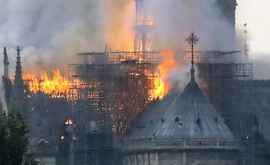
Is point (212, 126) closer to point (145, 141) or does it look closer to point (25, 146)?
point (145, 141)

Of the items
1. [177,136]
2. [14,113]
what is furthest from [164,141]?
[14,113]

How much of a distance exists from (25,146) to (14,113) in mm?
2241

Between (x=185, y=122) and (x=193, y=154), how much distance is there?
273 cm

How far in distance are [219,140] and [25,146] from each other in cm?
7206

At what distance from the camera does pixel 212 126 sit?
19925 centimetres

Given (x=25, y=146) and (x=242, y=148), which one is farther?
(x=242, y=148)

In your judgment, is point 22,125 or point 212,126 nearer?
point 22,125

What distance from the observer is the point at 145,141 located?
19950 cm

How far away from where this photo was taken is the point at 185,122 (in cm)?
19962

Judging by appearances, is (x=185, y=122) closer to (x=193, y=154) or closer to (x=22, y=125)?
(x=193, y=154)

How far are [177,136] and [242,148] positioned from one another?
4.77 meters

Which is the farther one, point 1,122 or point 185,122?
point 185,122

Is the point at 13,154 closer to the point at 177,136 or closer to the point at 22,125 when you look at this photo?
the point at 22,125

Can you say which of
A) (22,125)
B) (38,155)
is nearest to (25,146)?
(22,125)
